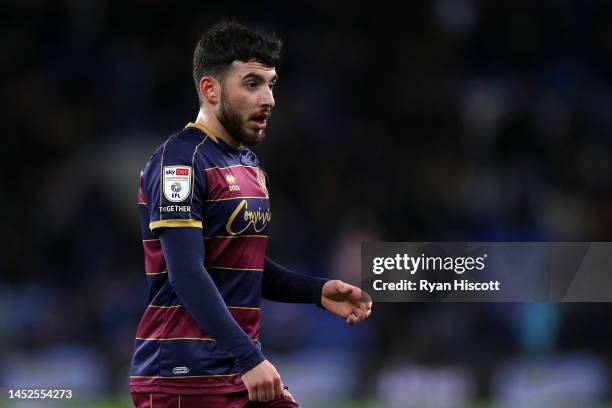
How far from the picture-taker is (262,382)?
3.39 m

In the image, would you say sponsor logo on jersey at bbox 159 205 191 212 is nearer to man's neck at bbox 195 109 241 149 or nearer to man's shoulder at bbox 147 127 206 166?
man's shoulder at bbox 147 127 206 166

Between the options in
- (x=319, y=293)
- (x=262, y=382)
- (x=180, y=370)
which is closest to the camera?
(x=262, y=382)

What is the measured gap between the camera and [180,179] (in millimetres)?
3605

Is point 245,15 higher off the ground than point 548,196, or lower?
higher

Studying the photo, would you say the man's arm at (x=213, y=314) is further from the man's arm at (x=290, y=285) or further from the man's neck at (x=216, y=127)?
the man's arm at (x=290, y=285)

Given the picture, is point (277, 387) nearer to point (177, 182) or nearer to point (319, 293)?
point (177, 182)

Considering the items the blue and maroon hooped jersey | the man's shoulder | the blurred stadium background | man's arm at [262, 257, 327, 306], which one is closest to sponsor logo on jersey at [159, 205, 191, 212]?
the blue and maroon hooped jersey

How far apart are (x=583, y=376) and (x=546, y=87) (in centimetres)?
445

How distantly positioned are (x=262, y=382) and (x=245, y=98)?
3.28ft

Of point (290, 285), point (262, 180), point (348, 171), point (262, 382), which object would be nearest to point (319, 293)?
point (290, 285)

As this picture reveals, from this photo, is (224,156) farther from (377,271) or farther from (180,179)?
(377,271)

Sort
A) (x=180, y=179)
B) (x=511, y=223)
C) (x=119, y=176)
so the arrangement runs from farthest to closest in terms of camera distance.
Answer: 1. (x=119, y=176)
2. (x=511, y=223)
3. (x=180, y=179)

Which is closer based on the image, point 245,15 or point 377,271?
point 377,271

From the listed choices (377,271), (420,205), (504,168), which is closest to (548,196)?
(504,168)
